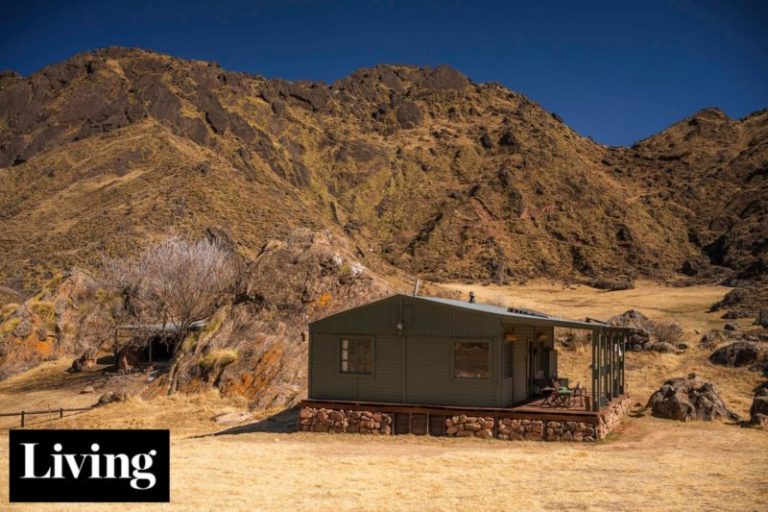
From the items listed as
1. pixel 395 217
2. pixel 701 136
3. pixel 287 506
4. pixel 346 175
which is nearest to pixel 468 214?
pixel 395 217

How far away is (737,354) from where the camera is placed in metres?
28.6

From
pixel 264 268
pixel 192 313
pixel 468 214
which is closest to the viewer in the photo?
pixel 264 268

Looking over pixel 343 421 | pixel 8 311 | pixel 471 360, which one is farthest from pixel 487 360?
pixel 8 311

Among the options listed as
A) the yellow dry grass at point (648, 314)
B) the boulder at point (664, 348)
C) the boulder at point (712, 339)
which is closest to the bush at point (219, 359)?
the yellow dry grass at point (648, 314)

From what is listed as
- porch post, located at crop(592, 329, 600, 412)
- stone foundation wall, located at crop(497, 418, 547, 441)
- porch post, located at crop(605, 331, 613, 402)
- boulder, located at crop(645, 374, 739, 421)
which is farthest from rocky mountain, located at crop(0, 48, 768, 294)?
stone foundation wall, located at crop(497, 418, 547, 441)

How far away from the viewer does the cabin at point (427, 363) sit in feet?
60.6

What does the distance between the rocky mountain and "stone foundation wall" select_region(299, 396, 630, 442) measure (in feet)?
124

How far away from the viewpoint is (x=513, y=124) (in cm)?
10719

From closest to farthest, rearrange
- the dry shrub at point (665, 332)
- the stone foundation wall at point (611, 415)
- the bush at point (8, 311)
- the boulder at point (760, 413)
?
the stone foundation wall at point (611, 415), the boulder at point (760, 413), the dry shrub at point (665, 332), the bush at point (8, 311)

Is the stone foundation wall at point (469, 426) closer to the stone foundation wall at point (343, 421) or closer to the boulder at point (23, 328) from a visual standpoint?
the stone foundation wall at point (343, 421)

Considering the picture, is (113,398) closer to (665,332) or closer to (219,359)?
(219,359)

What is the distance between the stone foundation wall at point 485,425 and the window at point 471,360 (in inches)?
39.1

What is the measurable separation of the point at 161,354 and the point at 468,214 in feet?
Result: 183

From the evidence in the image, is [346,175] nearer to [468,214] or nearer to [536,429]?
[468,214]
